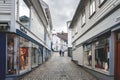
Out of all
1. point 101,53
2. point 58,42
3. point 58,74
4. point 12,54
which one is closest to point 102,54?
point 101,53

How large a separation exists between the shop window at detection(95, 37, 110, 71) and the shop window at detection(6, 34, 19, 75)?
4.67 meters

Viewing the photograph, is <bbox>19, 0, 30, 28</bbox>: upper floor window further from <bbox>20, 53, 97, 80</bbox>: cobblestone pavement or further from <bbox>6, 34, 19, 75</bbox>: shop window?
<bbox>20, 53, 97, 80</bbox>: cobblestone pavement

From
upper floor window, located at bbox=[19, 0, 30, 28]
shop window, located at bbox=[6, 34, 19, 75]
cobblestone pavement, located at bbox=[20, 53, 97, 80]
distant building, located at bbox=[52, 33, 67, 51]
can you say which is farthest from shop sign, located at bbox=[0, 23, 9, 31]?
distant building, located at bbox=[52, 33, 67, 51]

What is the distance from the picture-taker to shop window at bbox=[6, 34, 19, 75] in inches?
450

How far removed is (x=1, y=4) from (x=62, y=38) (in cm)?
8300

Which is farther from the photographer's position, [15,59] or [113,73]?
[15,59]

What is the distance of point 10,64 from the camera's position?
37.7 feet

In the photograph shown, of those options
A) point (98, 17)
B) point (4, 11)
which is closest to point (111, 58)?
point (98, 17)

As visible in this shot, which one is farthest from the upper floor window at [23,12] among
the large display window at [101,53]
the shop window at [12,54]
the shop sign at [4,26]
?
the large display window at [101,53]

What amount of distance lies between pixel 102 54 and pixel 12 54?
195 inches

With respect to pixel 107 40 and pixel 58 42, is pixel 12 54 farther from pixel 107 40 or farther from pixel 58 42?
pixel 58 42

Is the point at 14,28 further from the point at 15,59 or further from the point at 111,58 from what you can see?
the point at 111,58

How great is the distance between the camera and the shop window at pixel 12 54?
11.4m

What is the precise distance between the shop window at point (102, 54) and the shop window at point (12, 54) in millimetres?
4675
